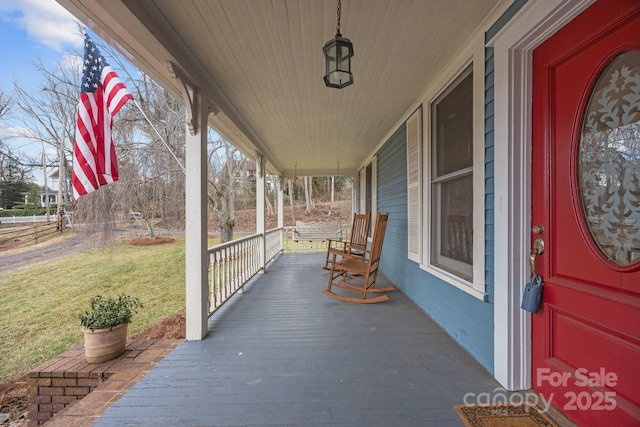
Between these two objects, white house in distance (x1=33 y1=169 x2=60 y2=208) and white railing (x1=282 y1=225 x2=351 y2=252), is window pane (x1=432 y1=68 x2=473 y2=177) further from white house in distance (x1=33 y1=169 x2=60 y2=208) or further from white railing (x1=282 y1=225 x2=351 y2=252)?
white house in distance (x1=33 y1=169 x2=60 y2=208)

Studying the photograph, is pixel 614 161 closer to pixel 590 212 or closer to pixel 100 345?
pixel 590 212

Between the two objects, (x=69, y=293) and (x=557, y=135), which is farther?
(x=69, y=293)

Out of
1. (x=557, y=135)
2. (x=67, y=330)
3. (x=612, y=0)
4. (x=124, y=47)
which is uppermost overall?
(x=124, y=47)

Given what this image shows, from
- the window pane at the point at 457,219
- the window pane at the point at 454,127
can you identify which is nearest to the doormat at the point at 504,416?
the window pane at the point at 457,219

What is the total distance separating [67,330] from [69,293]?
2068 mm

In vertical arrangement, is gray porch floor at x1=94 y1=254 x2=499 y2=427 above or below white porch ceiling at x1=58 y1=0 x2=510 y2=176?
below

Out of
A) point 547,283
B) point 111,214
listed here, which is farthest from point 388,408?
point 111,214

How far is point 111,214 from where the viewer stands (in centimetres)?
602

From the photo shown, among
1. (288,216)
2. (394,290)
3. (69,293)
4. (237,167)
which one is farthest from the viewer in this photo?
(288,216)

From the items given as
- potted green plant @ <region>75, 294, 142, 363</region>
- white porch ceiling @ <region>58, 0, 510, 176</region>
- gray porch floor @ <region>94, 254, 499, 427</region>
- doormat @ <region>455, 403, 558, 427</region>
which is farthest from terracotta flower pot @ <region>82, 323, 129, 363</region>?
doormat @ <region>455, 403, 558, 427</region>

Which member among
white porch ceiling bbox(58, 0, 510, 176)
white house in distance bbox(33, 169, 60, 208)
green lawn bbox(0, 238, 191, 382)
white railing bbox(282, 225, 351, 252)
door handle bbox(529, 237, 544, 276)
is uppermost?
white porch ceiling bbox(58, 0, 510, 176)

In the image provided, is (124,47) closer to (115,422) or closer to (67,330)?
(115,422)

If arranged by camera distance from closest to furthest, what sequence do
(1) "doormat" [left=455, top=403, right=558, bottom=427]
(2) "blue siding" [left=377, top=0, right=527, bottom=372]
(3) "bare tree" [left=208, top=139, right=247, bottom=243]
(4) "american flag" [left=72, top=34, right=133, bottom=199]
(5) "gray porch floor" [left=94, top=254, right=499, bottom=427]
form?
(1) "doormat" [left=455, top=403, right=558, bottom=427] < (5) "gray porch floor" [left=94, top=254, right=499, bottom=427] < (2) "blue siding" [left=377, top=0, right=527, bottom=372] < (4) "american flag" [left=72, top=34, right=133, bottom=199] < (3) "bare tree" [left=208, top=139, right=247, bottom=243]

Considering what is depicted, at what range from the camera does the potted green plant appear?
1.95m
